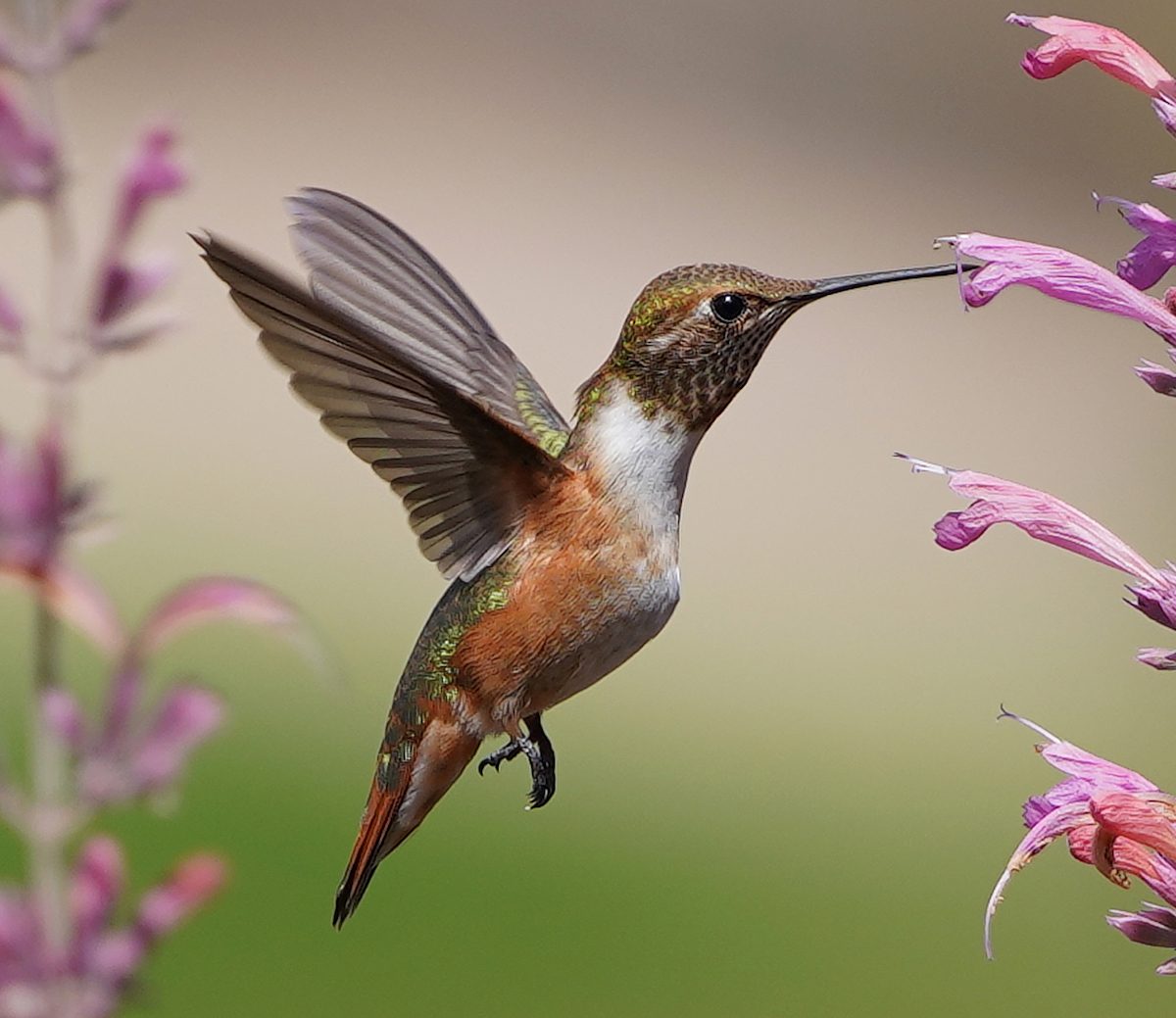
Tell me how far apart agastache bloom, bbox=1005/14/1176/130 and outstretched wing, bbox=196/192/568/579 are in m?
Answer: 0.56

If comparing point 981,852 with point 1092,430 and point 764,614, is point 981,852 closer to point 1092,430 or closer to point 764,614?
point 764,614

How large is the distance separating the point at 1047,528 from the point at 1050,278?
0.20 metres

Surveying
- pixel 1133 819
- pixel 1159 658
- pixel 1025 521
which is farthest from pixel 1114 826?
pixel 1025 521

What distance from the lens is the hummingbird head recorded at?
5.74ft

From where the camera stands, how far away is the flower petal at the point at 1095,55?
1.37m

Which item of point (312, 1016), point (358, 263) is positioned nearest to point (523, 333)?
point (312, 1016)

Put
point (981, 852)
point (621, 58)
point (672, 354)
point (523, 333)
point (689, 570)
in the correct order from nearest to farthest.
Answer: point (672, 354) < point (981, 852) < point (689, 570) < point (523, 333) < point (621, 58)

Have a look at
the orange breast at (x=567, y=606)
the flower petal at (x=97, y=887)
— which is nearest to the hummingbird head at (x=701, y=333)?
the orange breast at (x=567, y=606)

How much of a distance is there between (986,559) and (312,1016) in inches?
221

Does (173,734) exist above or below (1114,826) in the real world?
above

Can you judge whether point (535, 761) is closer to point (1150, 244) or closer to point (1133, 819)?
point (1133, 819)

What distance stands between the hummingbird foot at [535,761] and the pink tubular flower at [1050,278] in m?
0.62

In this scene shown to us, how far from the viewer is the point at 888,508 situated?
10883 millimetres

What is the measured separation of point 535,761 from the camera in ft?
5.78
